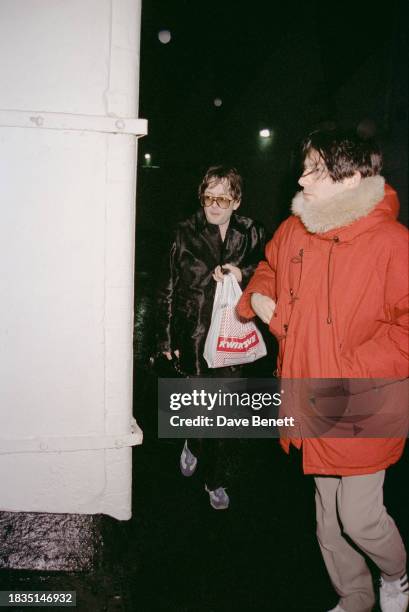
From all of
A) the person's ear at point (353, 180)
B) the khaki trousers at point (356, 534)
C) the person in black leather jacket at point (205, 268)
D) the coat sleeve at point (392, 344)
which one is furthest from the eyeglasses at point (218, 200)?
the khaki trousers at point (356, 534)

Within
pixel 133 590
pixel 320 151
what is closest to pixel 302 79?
pixel 320 151

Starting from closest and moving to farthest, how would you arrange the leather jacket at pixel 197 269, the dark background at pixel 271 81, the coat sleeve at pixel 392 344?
1. the coat sleeve at pixel 392 344
2. the leather jacket at pixel 197 269
3. the dark background at pixel 271 81

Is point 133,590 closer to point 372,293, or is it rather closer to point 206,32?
point 372,293

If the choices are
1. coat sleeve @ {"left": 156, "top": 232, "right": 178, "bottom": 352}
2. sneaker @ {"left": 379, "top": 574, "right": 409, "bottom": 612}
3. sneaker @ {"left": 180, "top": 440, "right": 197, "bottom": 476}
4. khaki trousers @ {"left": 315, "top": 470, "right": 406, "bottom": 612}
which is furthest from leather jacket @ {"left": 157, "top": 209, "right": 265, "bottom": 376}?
sneaker @ {"left": 379, "top": 574, "right": 409, "bottom": 612}

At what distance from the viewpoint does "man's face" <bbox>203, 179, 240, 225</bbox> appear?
3.03 metres

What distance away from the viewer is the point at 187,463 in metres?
3.60

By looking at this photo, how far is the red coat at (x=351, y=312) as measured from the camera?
1.82m

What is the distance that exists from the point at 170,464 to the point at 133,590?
1.33 meters

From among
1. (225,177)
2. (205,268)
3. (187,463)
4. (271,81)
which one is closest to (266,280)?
(205,268)

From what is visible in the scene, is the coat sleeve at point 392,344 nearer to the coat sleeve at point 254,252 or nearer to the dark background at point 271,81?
the coat sleeve at point 254,252

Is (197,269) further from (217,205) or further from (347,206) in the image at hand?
(347,206)

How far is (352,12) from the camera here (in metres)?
9.73

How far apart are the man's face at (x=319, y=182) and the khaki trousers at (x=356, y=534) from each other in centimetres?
129

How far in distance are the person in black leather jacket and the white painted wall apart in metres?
0.88
